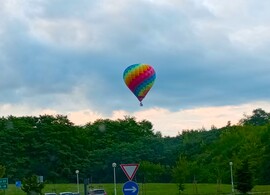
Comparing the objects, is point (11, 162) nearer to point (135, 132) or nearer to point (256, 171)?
point (135, 132)

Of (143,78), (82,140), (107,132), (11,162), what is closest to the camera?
(143,78)

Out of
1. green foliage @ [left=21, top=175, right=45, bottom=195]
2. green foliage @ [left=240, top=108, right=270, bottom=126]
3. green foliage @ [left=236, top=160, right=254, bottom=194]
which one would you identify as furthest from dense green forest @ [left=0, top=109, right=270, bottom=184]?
green foliage @ [left=236, top=160, right=254, bottom=194]

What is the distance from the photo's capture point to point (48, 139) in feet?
352

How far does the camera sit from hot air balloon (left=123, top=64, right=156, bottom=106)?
165 ft

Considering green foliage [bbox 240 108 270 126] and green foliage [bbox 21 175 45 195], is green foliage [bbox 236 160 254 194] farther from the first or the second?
green foliage [bbox 240 108 270 126]

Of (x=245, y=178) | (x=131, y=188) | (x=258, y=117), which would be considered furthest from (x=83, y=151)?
(x=131, y=188)

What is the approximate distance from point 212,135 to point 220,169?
3514 centimetres

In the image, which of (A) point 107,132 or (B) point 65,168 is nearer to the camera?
(B) point 65,168

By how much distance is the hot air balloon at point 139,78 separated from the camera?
1975 inches

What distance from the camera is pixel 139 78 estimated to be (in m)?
50.2

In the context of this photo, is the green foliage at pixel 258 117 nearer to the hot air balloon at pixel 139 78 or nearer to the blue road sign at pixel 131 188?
the hot air balloon at pixel 139 78

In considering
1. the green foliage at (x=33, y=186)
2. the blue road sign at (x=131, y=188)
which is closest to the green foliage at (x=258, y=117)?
the green foliage at (x=33, y=186)

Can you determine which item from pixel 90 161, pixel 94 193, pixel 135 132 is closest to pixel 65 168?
pixel 90 161

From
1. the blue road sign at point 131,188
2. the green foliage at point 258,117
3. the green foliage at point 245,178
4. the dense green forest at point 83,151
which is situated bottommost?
the blue road sign at point 131,188
